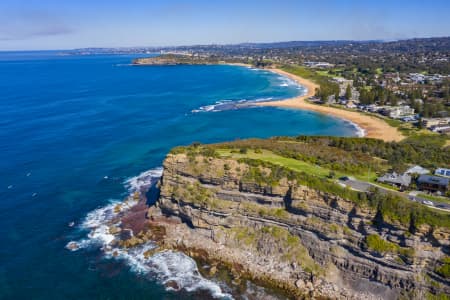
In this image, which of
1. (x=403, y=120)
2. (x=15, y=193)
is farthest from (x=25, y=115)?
(x=403, y=120)

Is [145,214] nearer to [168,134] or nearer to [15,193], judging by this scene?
[15,193]

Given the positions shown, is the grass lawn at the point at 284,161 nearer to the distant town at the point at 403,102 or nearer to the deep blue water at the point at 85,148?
the distant town at the point at 403,102

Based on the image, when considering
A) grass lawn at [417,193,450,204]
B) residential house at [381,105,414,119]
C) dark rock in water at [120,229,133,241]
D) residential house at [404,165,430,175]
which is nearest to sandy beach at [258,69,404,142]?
residential house at [381,105,414,119]

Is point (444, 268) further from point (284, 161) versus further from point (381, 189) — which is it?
point (284, 161)

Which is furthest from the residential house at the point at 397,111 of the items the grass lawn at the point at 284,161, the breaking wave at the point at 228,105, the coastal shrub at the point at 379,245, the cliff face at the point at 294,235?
the coastal shrub at the point at 379,245

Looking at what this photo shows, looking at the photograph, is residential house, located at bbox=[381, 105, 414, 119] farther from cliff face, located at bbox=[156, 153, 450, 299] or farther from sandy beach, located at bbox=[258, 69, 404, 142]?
cliff face, located at bbox=[156, 153, 450, 299]

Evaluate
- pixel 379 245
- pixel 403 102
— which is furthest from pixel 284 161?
pixel 403 102
